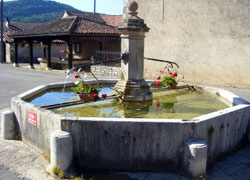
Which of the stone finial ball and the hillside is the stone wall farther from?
the hillside

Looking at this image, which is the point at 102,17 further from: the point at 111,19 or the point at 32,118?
the point at 32,118

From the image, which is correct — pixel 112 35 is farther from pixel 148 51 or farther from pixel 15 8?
pixel 15 8

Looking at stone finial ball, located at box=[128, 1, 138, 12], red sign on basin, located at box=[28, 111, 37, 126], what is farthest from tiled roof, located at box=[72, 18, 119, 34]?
red sign on basin, located at box=[28, 111, 37, 126]

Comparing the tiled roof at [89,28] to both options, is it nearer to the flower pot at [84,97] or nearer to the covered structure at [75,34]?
the covered structure at [75,34]

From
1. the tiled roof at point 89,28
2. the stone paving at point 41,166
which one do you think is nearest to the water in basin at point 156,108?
the stone paving at point 41,166

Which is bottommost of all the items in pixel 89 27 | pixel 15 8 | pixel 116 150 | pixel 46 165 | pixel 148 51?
pixel 46 165

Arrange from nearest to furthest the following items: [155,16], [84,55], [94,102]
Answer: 1. [94,102]
2. [155,16]
3. [84,55]

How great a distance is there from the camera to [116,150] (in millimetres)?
4258

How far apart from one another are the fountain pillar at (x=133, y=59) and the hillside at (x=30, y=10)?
291 ft

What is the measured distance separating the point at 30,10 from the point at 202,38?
103667 mm

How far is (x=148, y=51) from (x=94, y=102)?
9740 mm

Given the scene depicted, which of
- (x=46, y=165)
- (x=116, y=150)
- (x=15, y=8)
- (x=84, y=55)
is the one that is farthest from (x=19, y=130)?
(x=15, y=8)

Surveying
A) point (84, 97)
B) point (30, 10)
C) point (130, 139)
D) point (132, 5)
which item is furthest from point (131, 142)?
point (30, 10)

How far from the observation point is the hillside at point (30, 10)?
92575 millimetres
